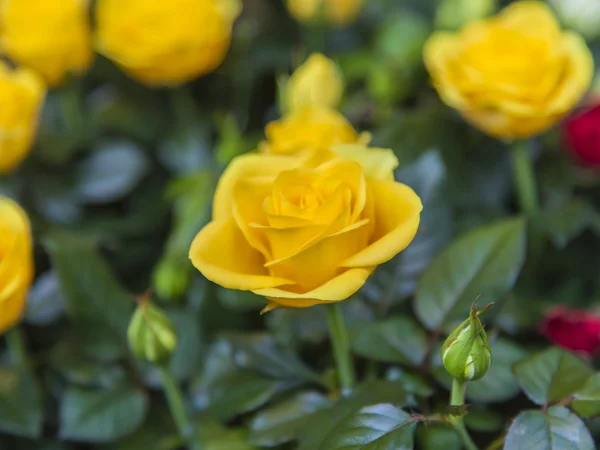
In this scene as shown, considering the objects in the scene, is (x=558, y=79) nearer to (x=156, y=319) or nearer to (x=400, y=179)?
(x=400, y=179)

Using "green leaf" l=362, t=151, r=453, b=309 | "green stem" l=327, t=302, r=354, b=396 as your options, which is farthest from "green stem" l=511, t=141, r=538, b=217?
"green stem" l=327, t=302, r=354, b=396

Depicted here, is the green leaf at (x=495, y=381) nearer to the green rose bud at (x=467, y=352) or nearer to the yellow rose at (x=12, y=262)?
the green rose bud at (x=467, y=352)

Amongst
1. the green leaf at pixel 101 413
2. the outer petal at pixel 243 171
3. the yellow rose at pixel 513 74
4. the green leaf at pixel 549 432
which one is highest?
the outer petal at pixel 243 171

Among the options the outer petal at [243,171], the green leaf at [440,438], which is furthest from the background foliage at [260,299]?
the outer petal at [243,171]

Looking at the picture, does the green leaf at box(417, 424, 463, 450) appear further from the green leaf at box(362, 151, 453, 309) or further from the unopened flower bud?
the unopened flower bud

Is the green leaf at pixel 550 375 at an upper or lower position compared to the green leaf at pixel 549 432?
lower

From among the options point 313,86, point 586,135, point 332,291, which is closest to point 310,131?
point 313,86
